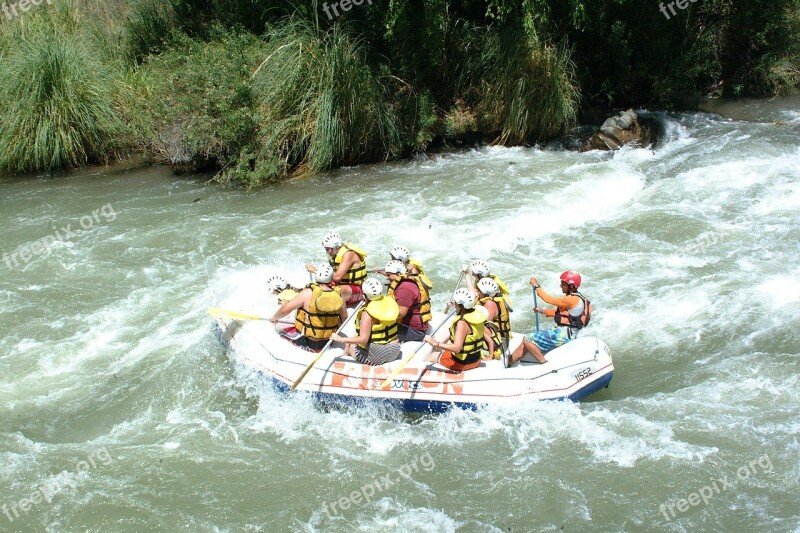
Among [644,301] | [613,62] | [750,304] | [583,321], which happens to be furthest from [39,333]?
[613,62]

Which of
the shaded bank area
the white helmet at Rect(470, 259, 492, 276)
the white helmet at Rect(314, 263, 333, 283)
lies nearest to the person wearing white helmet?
the white helmet at Rect(314, 263, 333, 283)

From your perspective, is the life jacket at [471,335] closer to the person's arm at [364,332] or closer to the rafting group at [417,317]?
the rafting group at [417,317]

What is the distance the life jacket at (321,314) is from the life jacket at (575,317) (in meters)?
2.14

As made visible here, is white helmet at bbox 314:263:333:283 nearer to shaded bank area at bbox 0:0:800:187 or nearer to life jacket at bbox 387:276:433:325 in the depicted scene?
life jacket at bbox 387:276:433:325

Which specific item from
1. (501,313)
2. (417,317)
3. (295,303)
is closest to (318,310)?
(295,303)

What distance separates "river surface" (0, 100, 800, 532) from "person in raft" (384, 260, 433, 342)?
885 millimetres

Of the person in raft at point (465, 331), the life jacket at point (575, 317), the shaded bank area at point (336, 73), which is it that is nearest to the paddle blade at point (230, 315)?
the person in raft at point (465, 331)

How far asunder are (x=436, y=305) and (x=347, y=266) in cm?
135

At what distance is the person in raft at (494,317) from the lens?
717 centimetres

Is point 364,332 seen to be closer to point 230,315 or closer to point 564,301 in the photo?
point 230,315

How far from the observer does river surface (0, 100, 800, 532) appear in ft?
19.9

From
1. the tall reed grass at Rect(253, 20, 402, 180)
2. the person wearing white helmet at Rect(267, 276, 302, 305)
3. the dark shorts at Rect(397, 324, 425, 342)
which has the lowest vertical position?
the dark shorts at Rect(397, 324, 425, 342)

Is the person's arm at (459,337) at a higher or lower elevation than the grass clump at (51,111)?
lower

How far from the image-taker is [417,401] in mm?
6992
